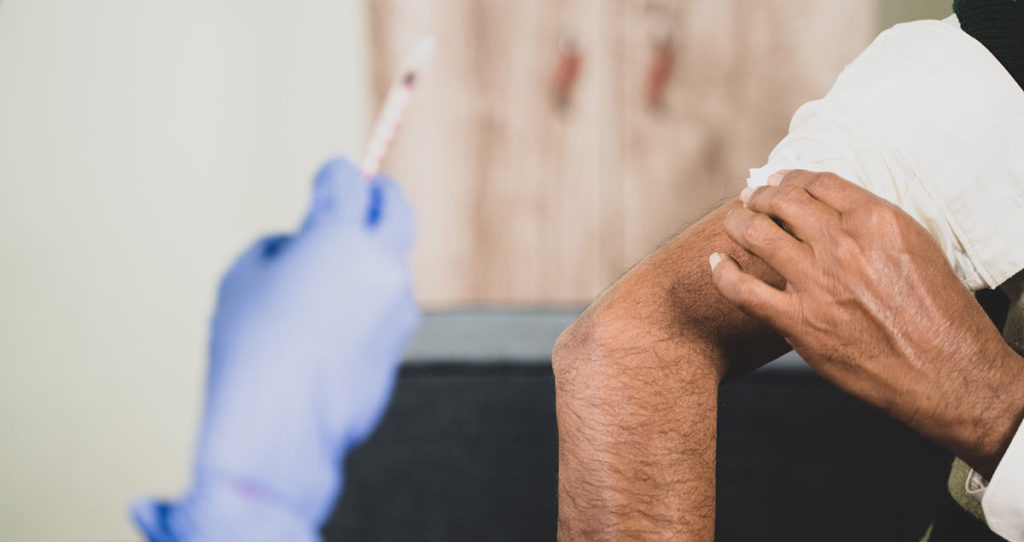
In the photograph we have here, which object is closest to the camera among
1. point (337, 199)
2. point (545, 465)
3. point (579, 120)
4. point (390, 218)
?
point (545, 465)

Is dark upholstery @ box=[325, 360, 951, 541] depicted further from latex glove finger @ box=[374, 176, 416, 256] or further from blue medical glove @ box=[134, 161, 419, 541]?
latex glove finger @ box=[374, 176, 416, 256]

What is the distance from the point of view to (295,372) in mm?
800

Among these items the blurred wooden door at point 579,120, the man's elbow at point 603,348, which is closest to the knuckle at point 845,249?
the man's elbow at point 603,348

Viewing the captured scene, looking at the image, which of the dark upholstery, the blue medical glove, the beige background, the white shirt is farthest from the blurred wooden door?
the white shirt

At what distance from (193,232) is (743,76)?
918mm

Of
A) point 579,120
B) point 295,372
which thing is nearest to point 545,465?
point 295,372

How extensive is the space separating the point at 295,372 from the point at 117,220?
235 mm

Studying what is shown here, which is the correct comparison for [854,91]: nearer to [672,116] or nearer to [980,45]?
[980,45]

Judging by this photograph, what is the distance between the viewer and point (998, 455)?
37 cm

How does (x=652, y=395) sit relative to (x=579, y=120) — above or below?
below

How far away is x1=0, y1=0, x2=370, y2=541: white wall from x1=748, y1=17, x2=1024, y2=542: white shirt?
57 cm

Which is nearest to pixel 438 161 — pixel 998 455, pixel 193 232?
pixel 193 232

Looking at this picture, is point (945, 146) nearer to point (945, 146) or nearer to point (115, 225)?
point (945, 146)

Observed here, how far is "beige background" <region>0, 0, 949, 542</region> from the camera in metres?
0.60
